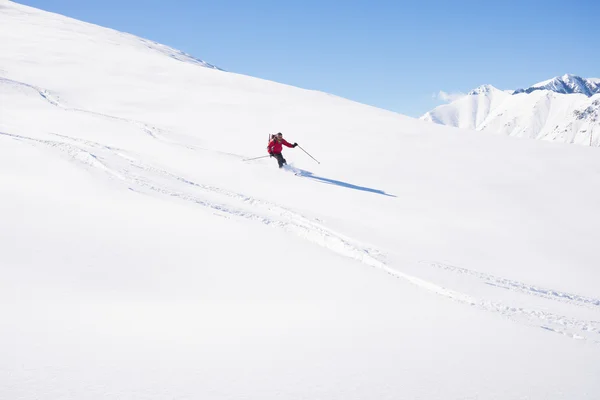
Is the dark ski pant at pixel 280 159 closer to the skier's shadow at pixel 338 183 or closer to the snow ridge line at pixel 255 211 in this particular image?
the skier's shadow at pixel 338 183

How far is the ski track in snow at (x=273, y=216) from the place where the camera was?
5.73 metres

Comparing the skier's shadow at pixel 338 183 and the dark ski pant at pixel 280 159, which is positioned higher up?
the dark ski pant at pixel 280 159

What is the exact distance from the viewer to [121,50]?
124ft

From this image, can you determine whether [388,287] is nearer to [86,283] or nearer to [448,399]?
[448,399]

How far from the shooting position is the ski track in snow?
573 centimetres

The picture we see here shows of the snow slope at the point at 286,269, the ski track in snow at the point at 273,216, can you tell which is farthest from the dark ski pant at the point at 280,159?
the ski track in snow at the point at 273,216

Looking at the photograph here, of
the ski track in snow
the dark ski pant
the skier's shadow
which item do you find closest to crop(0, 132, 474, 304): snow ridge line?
the ski track in snow

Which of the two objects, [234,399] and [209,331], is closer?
[234,399]

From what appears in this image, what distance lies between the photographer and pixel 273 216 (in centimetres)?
927

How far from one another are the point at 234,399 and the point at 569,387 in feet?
9.74

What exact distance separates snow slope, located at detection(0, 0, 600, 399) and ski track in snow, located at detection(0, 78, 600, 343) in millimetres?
52

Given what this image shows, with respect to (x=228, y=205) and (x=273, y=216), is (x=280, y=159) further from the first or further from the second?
(x=273, y=216)

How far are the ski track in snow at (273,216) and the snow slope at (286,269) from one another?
5cm

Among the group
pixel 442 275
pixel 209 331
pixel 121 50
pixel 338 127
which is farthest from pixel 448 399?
pixel 121 50
